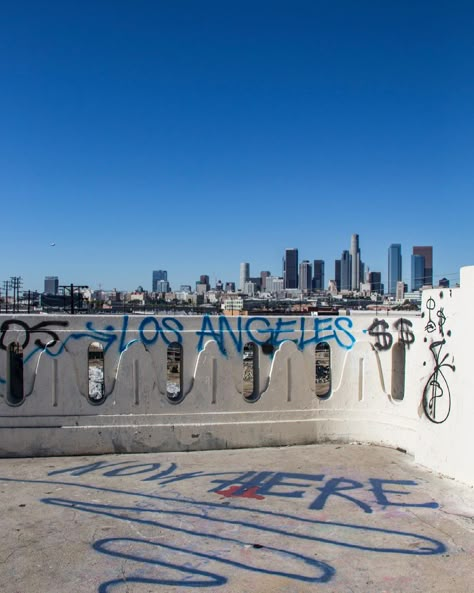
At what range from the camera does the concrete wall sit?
9.45 meters

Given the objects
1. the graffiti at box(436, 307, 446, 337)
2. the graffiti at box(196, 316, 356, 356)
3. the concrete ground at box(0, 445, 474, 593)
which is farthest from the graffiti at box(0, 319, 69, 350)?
the graffiti at box(436, 307, 446, 337)

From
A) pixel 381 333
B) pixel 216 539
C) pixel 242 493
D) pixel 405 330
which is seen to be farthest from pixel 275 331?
pixel 216 539

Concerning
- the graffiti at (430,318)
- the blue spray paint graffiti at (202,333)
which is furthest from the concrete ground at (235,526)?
the graffiti at (430,318)

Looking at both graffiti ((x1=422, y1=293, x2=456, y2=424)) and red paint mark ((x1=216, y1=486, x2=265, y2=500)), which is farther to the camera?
graffiti ((x1=422, y1=293, x2=456, y2=424))

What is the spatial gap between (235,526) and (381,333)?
16.5 feet

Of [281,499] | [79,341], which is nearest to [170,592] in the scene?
[281,499]

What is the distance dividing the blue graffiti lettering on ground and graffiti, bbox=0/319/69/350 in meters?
2.85

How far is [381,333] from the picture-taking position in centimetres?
1005

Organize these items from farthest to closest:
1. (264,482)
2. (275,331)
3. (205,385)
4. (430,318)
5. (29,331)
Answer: (275,331) < (205,385) < (29,331) < (430,318) < (264,482)

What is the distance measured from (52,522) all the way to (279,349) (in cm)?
496

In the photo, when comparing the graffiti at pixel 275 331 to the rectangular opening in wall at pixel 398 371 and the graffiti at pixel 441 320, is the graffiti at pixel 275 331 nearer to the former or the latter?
the rectangular opening in wall at pixel 398 371

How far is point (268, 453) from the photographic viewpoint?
944cm

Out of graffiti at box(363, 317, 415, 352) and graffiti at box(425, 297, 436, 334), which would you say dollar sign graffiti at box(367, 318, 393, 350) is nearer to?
graffiti at box(363, 317, 415, 352)

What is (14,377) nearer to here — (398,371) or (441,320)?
(398,371)
